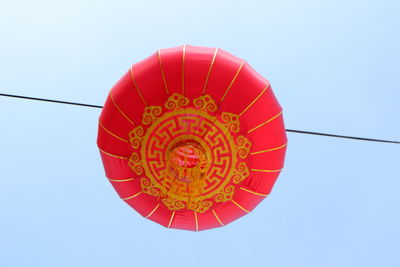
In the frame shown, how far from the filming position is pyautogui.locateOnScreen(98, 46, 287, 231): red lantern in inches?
182

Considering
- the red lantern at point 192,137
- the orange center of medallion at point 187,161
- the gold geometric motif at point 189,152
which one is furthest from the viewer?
the orange center of medallion at point 187,161

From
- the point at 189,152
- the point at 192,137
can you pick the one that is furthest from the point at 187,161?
the point at 192,137

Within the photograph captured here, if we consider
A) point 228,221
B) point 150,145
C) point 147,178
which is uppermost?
point 150,145

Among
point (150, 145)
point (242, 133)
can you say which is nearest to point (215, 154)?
point (242, 133)

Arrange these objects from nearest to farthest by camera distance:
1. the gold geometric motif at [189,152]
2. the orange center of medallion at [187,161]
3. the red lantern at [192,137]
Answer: the red lantern at [192,137] < the gold geometric motif at [189,152] < the orange center of medallion at [187,161]

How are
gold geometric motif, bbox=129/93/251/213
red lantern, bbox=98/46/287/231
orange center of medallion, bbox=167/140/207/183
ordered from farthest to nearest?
1. orange center of medallion, bbox=167/140/207/183
2. gold geometric motif, bbox=129/93/251/213
3. red lantern, bbox=98/46/287/231

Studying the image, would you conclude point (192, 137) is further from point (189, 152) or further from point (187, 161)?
point (187, 161)

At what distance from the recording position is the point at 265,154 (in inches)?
194

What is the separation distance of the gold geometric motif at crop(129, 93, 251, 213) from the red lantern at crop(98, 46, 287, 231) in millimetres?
12

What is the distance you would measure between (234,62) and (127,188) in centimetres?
201

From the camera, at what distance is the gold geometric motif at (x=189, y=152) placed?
4836 millimetres

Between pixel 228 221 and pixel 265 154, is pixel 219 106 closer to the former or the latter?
pixel 265 154

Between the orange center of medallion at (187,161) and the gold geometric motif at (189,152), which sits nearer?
the gold geometric motif at (189,152)

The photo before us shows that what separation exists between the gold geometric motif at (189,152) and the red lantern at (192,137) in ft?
0.04
